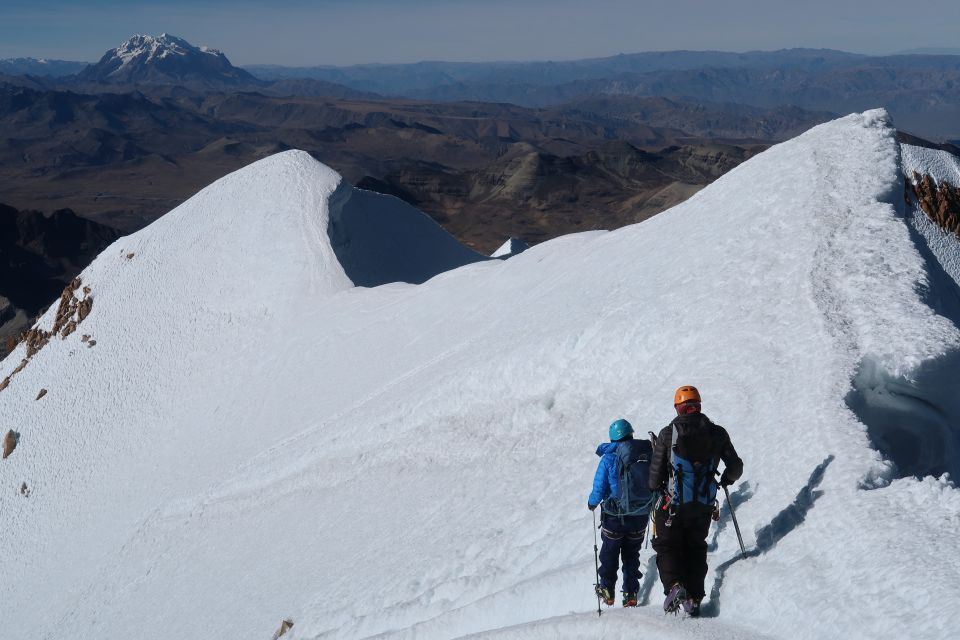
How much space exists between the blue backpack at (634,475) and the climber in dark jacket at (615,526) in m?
0.01

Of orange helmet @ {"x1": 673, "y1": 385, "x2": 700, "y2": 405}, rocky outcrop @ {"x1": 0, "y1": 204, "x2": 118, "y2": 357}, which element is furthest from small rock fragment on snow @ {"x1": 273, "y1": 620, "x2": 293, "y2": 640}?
rocky outcrop @ {"x1": 0, "y1": 204, "x2": 118, "y2": 357}

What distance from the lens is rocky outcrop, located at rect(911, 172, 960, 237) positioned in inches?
648

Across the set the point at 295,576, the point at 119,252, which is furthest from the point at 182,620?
the point at 119,252

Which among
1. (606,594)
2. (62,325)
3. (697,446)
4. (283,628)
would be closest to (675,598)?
(606,594)

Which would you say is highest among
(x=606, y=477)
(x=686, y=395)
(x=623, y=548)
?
(x=686, y=395)

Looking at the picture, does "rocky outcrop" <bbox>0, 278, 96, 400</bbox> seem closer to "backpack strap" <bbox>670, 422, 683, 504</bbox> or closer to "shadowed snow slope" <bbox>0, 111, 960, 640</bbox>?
"shadowed snow slope" <bbox>0, 111, 960, 640</bbox>

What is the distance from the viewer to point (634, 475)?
23.5 ft

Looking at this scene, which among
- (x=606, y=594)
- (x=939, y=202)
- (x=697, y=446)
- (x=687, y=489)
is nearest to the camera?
(x=697, y=446)

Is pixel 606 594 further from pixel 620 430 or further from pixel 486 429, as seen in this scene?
pixel 486 429

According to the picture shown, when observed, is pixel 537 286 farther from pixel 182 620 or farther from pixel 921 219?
pixel 182 620

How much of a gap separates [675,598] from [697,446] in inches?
59.4

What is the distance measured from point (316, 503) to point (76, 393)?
14.7 meters

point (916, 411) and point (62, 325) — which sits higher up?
point (916, 411)

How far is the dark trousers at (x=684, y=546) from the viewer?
669 cm
